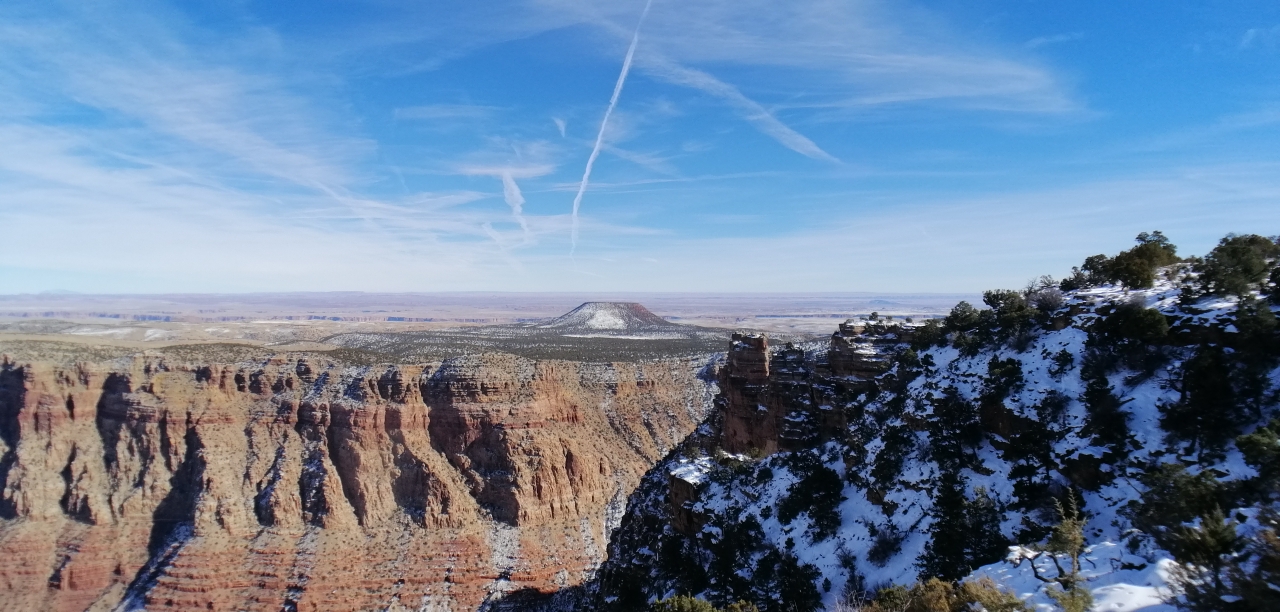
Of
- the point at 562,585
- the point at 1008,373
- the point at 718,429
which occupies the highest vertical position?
the point at 1008,373

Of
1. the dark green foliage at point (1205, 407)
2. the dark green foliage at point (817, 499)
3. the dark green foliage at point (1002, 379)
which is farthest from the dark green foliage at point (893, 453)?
the dark green foliage at point (1205, 407)

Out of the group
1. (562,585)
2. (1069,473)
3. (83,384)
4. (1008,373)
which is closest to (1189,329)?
(1008,373)

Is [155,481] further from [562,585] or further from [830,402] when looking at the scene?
[830,402]

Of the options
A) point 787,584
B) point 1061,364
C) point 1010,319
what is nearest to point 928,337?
point 1010,319

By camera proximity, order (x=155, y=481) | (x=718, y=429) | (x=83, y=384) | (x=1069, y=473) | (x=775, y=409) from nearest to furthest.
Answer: (x=1069, y=473), (x=775, y=409), (x=718, y=429), (x=155, y=481), (x=83, y=384)

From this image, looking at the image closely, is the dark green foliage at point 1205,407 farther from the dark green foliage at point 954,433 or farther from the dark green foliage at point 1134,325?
the dark green foliage at point 954,433

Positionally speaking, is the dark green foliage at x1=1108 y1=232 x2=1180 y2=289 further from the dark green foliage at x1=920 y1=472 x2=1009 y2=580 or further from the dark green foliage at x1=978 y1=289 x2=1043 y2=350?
the dark green foliage at x1=920 y1=472 x2=1009 y2=580

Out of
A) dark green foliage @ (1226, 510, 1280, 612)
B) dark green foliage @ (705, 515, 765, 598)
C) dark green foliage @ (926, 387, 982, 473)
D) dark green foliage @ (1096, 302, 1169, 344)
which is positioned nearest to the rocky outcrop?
dark green foliage @ (926, 387, 982, 473)
